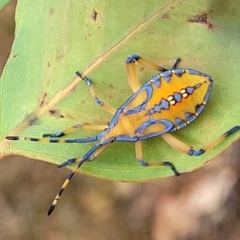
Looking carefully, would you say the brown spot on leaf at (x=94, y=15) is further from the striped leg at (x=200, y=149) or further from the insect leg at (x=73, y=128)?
the striped leg at (x=200, y=149)

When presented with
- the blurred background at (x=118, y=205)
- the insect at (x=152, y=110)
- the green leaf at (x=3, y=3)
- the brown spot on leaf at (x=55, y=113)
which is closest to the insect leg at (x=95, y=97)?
the insect at (x=152, y=110)

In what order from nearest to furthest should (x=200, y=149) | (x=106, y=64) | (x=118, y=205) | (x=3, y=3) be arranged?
1. (x=200, y=149)
2. (x=106, y=64)
3. (x=3, y=3)
4. (x=118, y=205)

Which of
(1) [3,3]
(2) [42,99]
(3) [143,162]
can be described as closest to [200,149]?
(3) [143,162]

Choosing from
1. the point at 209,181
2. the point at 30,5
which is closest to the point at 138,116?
the point at 30,5

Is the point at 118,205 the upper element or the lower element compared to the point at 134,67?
lower

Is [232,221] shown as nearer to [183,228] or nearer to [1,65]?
[183,228]

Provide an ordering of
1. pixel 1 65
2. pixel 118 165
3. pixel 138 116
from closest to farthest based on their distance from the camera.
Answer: pixel 118 165, pixel 138 116, pixel 1 65

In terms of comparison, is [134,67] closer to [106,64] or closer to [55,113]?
[106,64]
